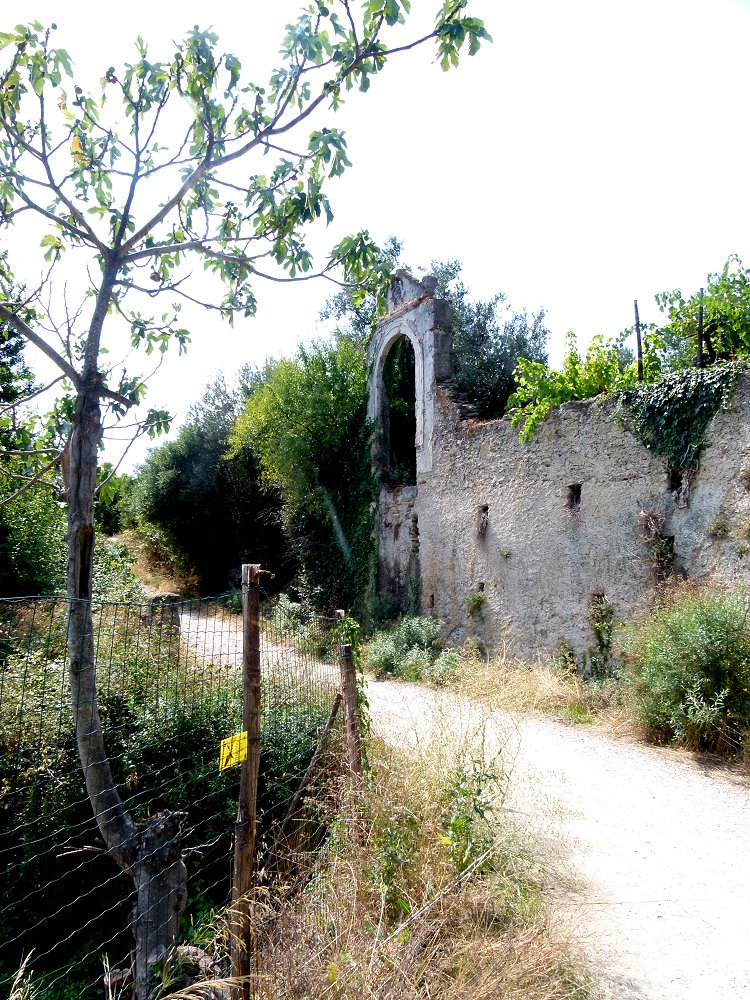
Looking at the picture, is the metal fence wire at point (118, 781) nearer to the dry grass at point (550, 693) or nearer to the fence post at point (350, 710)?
the fence post at point (350, 710)

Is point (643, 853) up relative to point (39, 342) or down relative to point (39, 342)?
down

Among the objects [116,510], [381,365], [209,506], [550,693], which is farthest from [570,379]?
[116,510]

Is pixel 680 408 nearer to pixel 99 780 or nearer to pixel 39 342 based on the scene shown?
pixel 39 342

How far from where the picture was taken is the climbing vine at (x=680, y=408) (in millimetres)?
7566

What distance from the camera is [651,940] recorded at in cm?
337

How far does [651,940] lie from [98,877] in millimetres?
3796

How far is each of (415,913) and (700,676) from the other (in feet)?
13.9

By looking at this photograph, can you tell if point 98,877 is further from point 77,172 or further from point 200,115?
point 200,115

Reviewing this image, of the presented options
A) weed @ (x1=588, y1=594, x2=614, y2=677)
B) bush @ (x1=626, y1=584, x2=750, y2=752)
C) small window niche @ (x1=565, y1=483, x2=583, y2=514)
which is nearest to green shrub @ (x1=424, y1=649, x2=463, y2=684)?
weed @ (x1=588, y1=594, x2=614, y2=677)

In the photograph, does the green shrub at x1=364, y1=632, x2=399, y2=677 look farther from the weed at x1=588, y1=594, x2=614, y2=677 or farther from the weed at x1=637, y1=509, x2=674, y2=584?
the weed at x1=637, y1=509, x2=674, y2=584

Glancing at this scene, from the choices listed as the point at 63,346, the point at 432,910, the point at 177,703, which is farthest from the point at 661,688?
the point at 63,346

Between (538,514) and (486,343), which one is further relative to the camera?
(486,343)

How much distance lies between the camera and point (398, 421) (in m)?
15.4

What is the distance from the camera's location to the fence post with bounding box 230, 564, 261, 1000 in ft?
9.84
